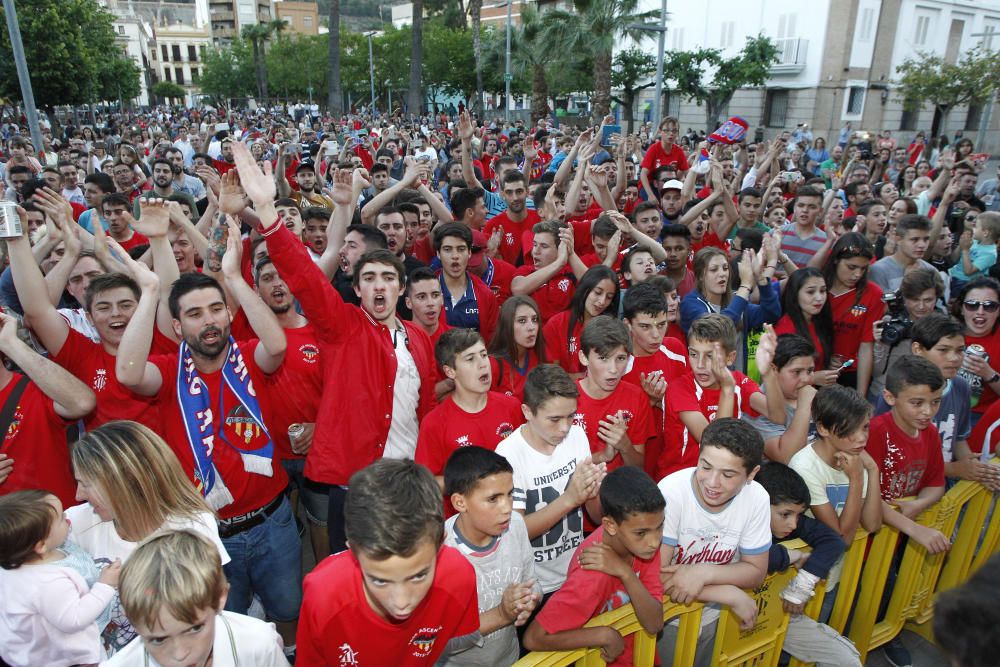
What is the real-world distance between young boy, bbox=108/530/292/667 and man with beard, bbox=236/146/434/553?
125cm

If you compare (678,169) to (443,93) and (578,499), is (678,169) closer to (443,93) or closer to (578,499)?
(578,499)

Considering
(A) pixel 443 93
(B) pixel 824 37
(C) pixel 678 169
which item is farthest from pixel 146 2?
(C) pixel 678 169

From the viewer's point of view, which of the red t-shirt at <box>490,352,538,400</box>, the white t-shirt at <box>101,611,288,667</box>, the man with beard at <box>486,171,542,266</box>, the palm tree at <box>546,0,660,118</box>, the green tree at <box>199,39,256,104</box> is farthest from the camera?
the green tree at <box>199,39,256,104</box>

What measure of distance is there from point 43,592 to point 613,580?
205cm

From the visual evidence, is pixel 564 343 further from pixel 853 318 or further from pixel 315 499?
pixel 853 318

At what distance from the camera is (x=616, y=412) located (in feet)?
11.9

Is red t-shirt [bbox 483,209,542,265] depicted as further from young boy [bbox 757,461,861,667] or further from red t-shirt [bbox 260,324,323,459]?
young boy [bbox 757,461,861,667]

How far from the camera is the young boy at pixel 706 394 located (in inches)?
143

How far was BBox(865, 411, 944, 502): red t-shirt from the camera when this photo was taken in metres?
3.61

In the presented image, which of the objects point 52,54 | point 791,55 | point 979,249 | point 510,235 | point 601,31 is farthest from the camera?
point 791,55

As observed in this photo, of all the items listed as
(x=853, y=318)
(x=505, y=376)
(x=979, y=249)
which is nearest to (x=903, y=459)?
(x=853, y=318)

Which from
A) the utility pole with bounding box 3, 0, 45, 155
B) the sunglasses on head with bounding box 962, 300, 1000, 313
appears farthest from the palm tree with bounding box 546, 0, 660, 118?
the sunglasses on head with bounding box 962, 300, 1000, 313

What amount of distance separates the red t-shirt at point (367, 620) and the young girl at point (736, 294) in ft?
10.2

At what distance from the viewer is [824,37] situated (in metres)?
35.0
